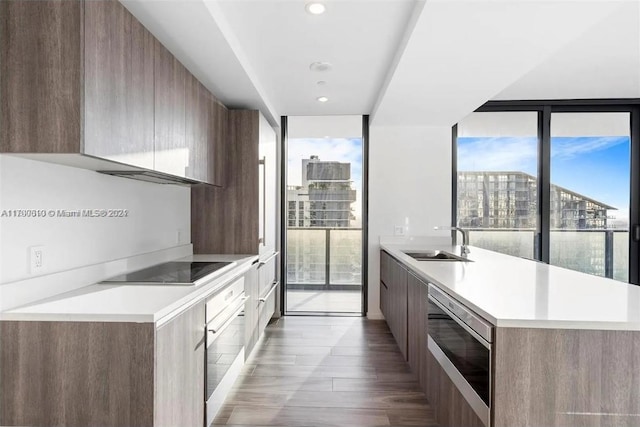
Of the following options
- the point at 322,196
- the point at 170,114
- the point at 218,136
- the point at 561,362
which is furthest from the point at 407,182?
the point at 561,362

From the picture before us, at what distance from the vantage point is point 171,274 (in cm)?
213

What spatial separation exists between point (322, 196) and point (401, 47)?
2.46 m

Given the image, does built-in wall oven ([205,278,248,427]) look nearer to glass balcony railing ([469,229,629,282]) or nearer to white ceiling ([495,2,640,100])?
white ceiling ([495,2,640,100])

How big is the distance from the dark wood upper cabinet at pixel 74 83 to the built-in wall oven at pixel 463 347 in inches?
64.4

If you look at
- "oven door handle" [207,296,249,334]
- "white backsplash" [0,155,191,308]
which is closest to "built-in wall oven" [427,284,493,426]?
"oven door handle" [207,296,249,334]

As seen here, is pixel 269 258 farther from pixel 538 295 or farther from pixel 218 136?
pixel 538 295

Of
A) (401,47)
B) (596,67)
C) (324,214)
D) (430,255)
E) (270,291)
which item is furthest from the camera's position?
(324,214)

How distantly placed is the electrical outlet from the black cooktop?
35 cm

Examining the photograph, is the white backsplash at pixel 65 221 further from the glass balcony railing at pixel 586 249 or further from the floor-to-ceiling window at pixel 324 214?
the glass balcony railing at pixel 586 249

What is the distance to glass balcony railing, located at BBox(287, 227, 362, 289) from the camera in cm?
455

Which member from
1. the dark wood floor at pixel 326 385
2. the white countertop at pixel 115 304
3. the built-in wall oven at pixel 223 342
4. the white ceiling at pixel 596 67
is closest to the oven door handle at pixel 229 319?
the built-in wall oven at pixel 223 342

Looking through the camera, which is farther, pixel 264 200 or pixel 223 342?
pixel 264 200

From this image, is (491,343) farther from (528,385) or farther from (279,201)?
(279,201)

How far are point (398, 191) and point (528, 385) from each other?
125 inches
